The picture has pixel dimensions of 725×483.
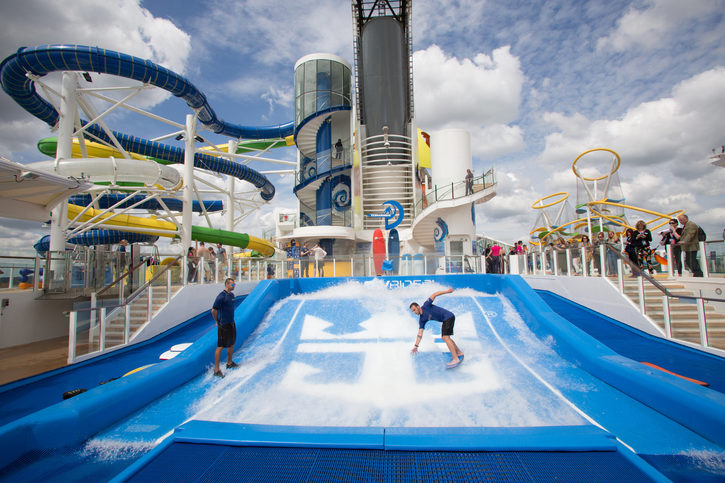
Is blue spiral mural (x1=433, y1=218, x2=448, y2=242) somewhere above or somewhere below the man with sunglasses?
above

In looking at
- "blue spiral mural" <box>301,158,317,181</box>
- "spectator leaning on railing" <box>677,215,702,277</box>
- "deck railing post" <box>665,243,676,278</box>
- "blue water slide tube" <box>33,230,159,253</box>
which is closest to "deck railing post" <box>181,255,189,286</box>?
"spectator leaning on railing" <box>677,215,702,277</box>

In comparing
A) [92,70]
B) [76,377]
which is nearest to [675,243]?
[76,377]

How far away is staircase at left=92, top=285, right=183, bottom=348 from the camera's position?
26.9 ft

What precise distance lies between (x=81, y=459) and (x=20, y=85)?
588 inches

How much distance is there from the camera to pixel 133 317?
880 centimetres

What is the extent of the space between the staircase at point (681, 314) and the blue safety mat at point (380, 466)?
4632 millimetres

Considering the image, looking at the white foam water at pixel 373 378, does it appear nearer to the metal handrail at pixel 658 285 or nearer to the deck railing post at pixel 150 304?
the metal handrail at pixel 658 285

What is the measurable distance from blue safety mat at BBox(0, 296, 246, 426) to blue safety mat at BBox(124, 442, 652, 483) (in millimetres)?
3175

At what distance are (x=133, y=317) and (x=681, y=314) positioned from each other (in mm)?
11504

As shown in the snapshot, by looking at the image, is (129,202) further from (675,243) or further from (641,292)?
(675,243)


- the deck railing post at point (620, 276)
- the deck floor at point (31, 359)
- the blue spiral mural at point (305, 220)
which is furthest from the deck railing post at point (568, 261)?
the blue spiral mural at point (305, 220)

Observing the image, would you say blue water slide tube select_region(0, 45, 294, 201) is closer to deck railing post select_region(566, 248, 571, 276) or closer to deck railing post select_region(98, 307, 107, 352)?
deck railing post select_region(98, 307, 107, 352)

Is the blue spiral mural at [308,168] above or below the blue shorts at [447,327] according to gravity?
above

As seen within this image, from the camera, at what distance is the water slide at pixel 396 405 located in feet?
12.6
